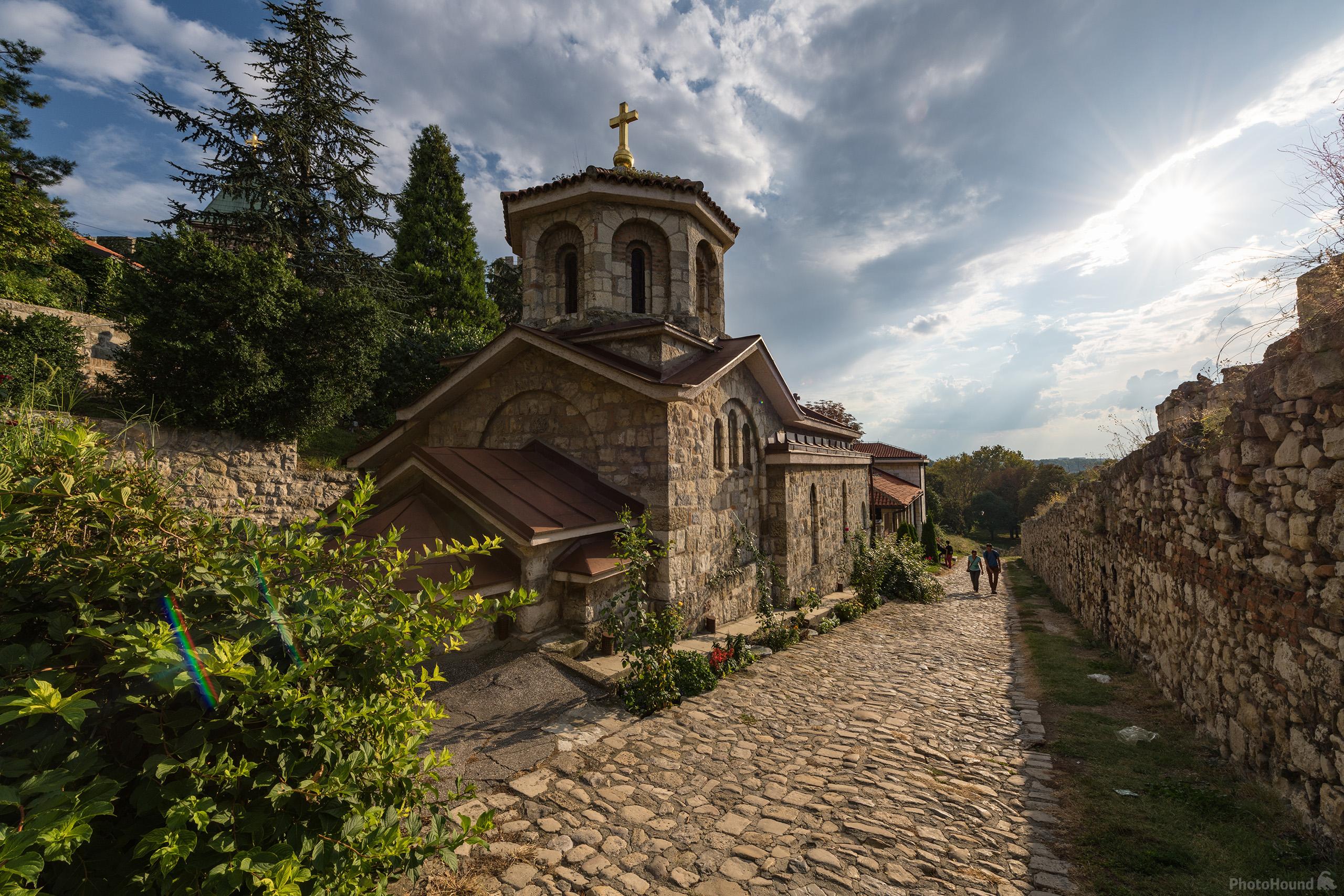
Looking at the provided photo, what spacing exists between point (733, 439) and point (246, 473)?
10.6 meters

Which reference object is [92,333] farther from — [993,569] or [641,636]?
[993,569]

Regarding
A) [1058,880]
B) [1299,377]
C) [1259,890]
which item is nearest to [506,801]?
Answer: [1058,880]

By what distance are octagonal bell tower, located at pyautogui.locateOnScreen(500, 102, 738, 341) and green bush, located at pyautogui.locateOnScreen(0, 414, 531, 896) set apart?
8.31m

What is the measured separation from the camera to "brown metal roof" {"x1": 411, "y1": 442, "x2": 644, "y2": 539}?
6.60 m

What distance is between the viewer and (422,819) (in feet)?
9.07

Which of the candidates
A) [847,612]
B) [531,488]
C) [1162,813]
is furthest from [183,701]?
[847,612]

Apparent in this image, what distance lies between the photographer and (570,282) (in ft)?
37.1

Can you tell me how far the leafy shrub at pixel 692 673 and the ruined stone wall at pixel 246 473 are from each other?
27.5ft

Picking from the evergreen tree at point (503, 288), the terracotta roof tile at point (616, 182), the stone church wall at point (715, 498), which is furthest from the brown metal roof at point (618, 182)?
the evergreen tree at point (503, 288)

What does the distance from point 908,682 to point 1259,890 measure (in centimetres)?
446

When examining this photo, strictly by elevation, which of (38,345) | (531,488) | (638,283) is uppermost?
(638,283)

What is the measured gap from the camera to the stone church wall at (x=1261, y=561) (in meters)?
3.25

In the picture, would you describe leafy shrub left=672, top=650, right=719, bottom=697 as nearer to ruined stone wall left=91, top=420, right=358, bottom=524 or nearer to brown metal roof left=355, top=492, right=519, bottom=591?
brown metal roof left=355, top=492, right=519, bottom=591

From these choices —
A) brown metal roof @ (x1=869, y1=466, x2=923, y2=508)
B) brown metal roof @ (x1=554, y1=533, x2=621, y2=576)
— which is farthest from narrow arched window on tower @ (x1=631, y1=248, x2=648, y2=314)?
brown metal roof @ (x1=869, y1=466, x2=923, y2=508)
